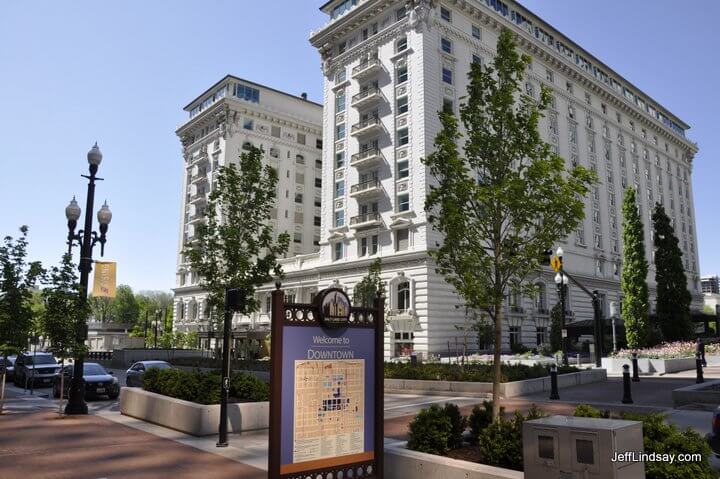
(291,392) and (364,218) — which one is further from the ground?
(364,218)

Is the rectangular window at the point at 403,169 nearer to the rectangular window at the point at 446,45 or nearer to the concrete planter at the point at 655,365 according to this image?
the rectangular window at the point at 446,45

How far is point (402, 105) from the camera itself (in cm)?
4597

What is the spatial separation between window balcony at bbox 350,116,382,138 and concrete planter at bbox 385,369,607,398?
91.7 ft

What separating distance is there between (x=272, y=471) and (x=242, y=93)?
66678 millimetres

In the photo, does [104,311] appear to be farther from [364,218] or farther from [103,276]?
[103,276]

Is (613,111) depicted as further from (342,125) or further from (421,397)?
(421,397)

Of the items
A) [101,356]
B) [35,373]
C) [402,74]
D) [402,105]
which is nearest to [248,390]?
[35,373]

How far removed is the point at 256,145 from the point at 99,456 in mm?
59127

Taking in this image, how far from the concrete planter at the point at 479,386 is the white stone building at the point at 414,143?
11689 millimetres

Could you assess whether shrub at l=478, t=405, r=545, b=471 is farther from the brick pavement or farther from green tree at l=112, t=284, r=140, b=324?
green tree at l=112, t=284, r=140, b=324

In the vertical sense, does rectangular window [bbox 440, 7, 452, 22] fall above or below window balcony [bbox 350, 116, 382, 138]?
above

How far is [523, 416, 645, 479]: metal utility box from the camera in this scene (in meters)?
5.74

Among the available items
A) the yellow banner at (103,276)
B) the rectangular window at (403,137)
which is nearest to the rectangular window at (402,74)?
the rectangular window at (403,137)

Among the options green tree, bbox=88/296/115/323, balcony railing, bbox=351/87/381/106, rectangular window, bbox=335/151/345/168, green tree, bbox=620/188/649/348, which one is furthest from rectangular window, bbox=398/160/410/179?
green tree, bbox=88/296/115/323
